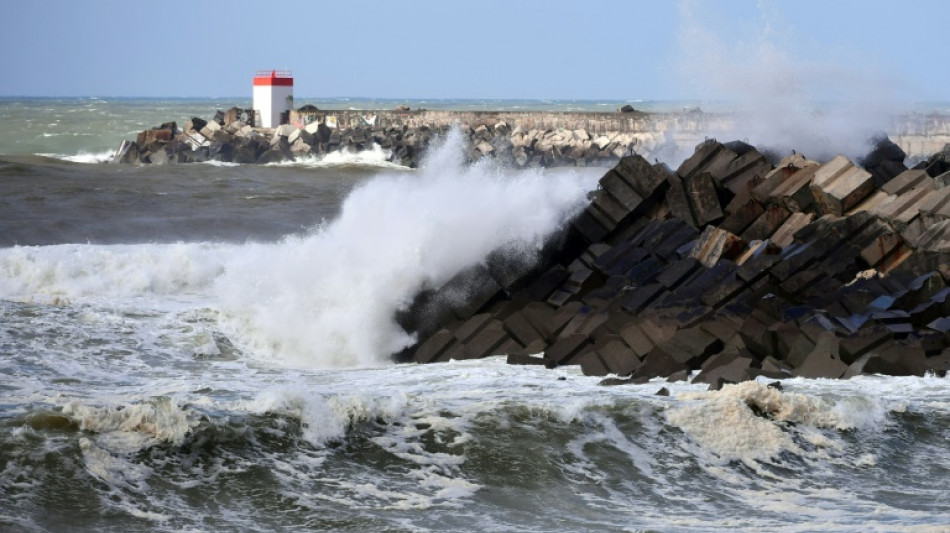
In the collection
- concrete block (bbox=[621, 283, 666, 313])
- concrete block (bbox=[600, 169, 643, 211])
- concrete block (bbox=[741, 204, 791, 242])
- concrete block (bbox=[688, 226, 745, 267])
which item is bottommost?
concrete block (bbox=[621, 283, 666, 313])

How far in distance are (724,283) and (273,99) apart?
88.0 feet

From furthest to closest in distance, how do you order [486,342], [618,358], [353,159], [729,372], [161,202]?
[353,159] → [161,202] → [486,342] → [618,358] → [729,372]

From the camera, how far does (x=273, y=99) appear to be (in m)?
34.4

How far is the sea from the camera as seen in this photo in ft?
18.6

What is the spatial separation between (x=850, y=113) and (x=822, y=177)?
15.4ft

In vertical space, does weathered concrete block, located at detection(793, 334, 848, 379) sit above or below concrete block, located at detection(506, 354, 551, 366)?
above

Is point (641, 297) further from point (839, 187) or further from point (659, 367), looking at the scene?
point (839, 187)

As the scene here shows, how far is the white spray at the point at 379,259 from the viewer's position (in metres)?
9.83

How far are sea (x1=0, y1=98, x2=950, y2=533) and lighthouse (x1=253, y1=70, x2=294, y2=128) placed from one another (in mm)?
23938

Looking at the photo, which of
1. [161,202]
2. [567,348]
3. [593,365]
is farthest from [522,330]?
[161,202]

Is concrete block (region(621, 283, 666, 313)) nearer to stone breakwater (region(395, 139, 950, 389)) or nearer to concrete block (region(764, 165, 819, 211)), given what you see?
stone breakwater (region(395, 139, 950, 389))

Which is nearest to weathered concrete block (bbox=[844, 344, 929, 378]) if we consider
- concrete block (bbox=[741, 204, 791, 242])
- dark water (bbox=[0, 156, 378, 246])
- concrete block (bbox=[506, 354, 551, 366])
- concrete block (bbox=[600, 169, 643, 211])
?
concrete block (bbox=[506, 354, 551, 366])

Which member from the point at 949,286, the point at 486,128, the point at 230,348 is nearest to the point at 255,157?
the point at 486,128

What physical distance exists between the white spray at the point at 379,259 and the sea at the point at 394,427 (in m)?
0.02
